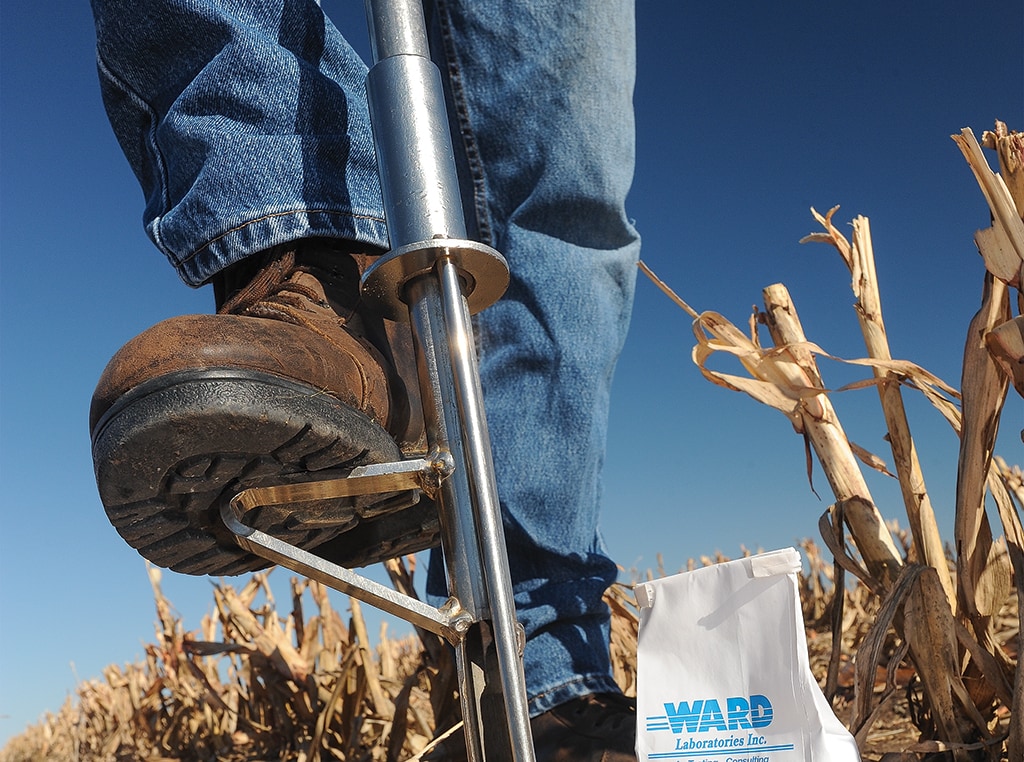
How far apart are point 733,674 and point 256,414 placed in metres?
0.50

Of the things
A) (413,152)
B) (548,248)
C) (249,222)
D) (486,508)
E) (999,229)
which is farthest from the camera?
(548,248)

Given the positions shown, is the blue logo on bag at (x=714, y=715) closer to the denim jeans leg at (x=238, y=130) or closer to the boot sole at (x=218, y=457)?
the boot sole at (x=218, y=457)

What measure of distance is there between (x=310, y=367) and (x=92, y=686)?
3.38 metres

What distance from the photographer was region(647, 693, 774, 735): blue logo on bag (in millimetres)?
754

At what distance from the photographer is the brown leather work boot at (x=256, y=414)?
0.72 meters

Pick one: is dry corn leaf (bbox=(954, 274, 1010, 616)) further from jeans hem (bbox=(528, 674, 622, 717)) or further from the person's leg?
the person's leg

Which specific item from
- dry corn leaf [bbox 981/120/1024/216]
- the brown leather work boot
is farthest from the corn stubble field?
the brown leather work boot

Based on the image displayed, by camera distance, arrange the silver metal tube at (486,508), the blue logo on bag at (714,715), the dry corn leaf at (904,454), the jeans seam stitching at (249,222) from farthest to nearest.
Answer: the dry corn leaf at (904,454), the jeans seam stitching at (249,222), the blue logo on bag at (714,715), the silver metal tube at (486,508)

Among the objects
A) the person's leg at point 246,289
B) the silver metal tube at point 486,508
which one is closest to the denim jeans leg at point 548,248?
the person's leg at point 246,289

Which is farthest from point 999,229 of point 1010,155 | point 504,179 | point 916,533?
point 504,179

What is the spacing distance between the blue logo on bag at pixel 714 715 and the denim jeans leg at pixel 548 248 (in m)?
0.29

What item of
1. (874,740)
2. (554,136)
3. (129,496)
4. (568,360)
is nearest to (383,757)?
(874,740)

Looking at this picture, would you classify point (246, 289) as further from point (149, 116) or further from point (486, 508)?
point (486, 508)

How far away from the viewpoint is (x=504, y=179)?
1164mm
